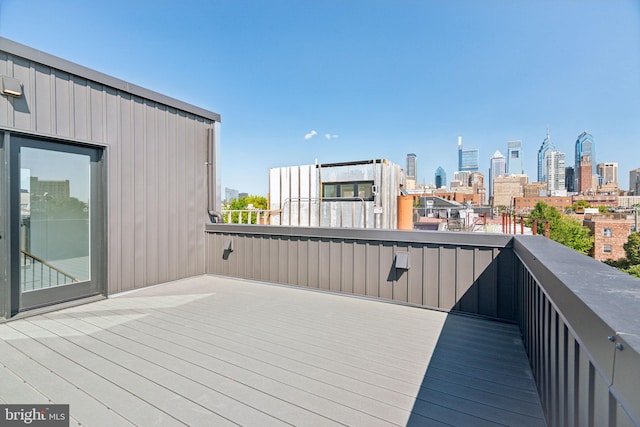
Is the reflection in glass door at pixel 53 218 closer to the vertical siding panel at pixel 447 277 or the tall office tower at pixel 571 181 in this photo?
the vertical siding panel at pixel 447 277

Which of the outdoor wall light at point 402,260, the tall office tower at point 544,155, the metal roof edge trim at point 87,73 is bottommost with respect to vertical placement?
the outdoor wall light at point 402,260

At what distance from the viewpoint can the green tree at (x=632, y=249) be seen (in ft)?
61.6

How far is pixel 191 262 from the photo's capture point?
4.56 metres

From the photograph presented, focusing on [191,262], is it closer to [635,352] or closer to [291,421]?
[291,421]

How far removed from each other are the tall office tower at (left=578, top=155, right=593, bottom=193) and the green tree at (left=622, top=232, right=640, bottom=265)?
30.5 metres

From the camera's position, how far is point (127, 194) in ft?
12.2

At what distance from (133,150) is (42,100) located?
0.97 metres

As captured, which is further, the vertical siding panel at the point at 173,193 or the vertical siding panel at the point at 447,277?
the vertical siding panel at the point at 173,193

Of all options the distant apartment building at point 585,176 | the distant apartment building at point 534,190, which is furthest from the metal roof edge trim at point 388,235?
the distant apartment building at point 534,190

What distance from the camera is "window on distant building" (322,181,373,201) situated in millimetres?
9383

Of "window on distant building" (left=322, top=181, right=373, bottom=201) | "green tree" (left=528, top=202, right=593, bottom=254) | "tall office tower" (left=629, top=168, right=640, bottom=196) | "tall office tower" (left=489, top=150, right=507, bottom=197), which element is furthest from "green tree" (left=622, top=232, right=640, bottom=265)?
"tall office tower" (left=489, top=150, right=507, bottom=197)

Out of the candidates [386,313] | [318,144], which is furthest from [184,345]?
[318,144]

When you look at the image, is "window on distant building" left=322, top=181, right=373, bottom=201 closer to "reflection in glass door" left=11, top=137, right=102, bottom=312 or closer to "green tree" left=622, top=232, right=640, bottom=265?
"reflection in glass door" left=11, top=137, right=102, bottom=312

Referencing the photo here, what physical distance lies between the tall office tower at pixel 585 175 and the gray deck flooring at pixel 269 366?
5558 centimetres
